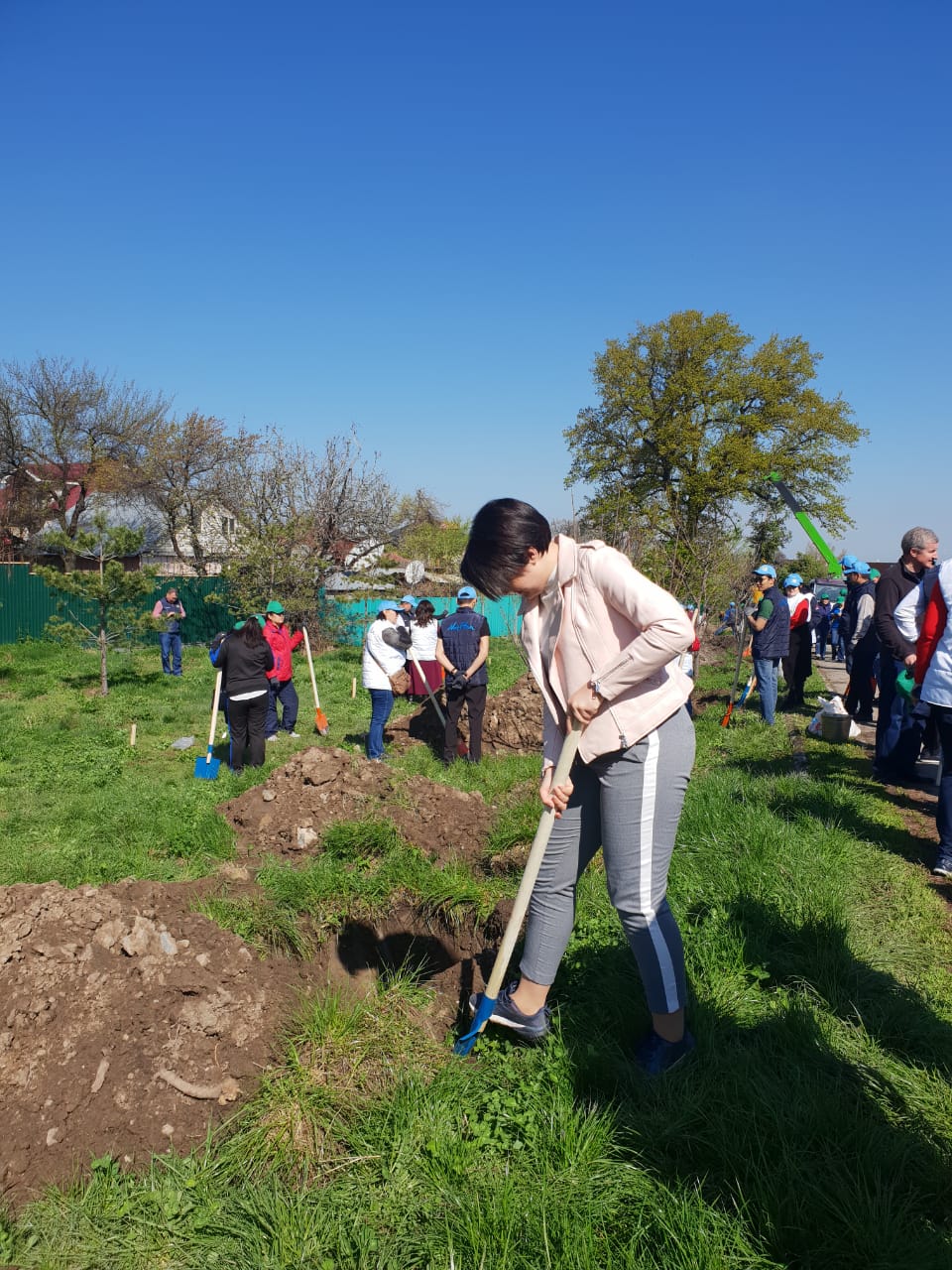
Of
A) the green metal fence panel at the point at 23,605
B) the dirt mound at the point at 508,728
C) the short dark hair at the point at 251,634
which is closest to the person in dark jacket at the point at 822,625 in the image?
the dirt mound at the point at 508,728

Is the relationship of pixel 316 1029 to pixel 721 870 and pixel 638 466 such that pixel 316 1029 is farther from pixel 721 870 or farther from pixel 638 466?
pixel 638 466

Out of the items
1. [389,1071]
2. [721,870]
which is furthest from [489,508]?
[721,870]

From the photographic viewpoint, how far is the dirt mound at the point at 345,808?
5316mm

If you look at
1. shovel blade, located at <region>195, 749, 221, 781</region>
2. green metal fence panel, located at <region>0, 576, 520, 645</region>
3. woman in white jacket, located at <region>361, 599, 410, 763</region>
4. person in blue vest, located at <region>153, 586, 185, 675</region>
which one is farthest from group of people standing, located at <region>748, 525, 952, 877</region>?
person in blue vest, located at <region>153, 586, 185, 675</region>

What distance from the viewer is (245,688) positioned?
323 inches

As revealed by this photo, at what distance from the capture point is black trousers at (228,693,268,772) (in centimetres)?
824

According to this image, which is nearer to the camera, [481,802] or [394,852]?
[394,852]

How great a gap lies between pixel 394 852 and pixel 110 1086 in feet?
6.93

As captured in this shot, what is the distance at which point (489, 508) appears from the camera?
2684 mm

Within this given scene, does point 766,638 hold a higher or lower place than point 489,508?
lower

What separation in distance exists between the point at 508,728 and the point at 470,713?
105 cm

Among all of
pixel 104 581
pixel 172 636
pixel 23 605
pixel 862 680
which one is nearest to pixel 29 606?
pixel 23 605

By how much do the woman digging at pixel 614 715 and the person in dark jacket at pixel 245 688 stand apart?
5976mm

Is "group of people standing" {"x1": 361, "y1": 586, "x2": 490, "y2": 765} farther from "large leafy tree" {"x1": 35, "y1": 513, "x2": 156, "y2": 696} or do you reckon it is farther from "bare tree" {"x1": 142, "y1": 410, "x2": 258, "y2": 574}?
"bare tree" {"x1": 142, "y1": 410, "x2": 258, "y2": 574}
